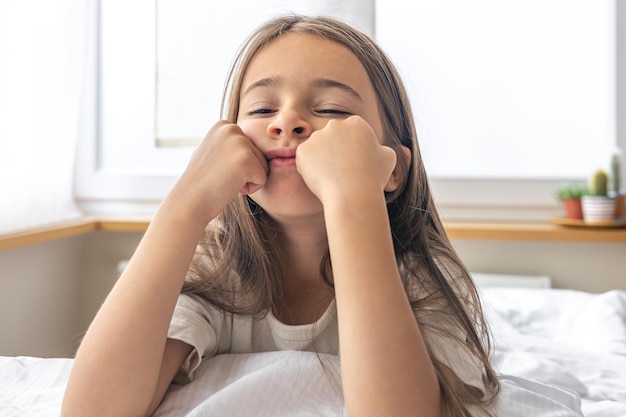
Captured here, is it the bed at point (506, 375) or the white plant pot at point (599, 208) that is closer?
the bed at point (506, 375)

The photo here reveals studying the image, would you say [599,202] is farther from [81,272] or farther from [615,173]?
[81,272]

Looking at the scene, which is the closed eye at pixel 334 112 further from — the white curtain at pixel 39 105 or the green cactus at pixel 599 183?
the green cactus at pixel 599 183

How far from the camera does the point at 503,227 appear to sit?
189cm

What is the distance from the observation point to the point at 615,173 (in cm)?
185

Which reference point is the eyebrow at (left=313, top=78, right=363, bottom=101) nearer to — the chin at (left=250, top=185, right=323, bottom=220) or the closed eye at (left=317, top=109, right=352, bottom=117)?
the closed eye at (left=317, top=109, right=352, bottom=117)

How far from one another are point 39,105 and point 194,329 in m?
1.13

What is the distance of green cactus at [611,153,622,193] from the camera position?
185 cm

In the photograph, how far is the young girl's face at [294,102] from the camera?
2.94ft

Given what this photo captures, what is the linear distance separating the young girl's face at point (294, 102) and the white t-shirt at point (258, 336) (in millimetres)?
158

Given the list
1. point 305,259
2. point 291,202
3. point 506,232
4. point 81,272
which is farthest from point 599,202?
point 81,272

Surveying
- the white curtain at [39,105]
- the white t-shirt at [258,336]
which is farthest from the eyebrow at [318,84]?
the white curtain at [39,105]

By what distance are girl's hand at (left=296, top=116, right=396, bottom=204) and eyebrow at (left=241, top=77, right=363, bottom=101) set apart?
0.27ft

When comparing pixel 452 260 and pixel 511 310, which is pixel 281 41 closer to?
pixel 452 260

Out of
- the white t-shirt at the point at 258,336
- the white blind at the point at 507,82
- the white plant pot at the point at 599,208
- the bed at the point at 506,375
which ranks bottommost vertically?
the bed at the point at 506,375
